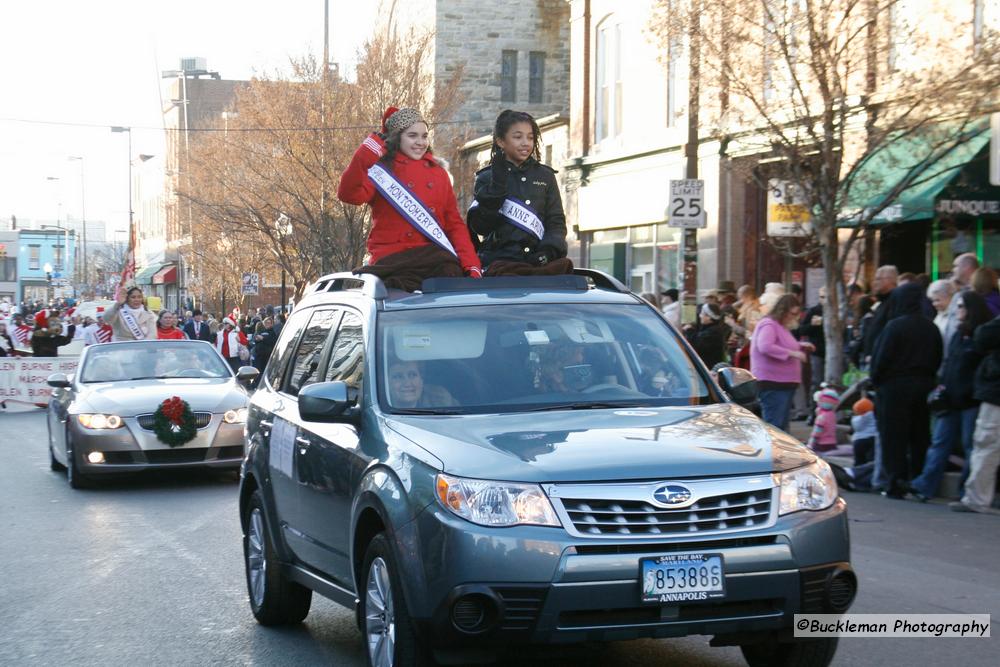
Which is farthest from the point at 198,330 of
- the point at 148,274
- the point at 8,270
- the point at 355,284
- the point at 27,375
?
the point at 8,270

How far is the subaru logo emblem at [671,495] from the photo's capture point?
16.3 ft

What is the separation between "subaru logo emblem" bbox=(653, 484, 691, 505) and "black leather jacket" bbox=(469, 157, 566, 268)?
10.8 feet

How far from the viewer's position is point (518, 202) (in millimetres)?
8180

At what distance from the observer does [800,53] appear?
17469mm

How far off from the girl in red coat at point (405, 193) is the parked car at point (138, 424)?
543cm

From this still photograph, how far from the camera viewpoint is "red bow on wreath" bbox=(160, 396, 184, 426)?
45.2ft

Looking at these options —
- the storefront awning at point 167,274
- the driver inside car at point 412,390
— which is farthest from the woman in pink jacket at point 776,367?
the storefront awning at point 167,274

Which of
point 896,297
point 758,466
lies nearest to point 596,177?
point 896,297

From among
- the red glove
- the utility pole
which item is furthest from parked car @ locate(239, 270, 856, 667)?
the utility pole

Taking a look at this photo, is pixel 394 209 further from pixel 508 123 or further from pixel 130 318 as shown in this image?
pixel 130 318

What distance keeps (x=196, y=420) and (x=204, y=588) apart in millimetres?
5334

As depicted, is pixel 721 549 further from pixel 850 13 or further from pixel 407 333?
pixel 850 13

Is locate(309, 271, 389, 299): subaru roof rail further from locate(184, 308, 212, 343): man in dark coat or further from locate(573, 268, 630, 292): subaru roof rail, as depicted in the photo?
locate(184, 308, 212, 343): man in dark coat

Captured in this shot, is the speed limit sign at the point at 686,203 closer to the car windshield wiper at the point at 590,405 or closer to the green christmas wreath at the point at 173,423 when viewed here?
the green christmas wreath at the point at 173,423
